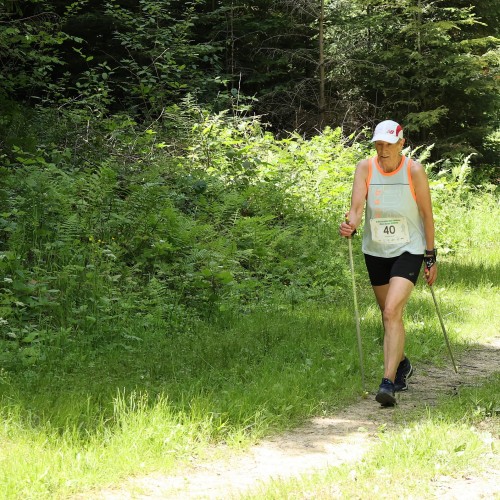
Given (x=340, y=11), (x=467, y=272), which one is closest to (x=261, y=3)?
(x=340, y=11)

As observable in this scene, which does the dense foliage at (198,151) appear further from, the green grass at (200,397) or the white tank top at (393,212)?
the white tank top at (393,212)

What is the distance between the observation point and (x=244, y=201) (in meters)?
13.5

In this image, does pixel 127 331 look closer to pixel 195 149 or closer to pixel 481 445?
pixel 481 445

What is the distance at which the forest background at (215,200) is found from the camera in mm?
6938

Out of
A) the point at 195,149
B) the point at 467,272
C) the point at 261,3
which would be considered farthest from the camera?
→ the point at 261,3

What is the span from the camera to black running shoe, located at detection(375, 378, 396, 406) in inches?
253

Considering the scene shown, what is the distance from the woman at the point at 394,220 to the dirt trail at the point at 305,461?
374 mm

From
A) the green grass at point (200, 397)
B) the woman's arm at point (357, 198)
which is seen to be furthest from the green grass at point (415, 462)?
the woman's arm at point (357, 198)

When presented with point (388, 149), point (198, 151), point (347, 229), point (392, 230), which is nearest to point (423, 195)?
point (392, 230)

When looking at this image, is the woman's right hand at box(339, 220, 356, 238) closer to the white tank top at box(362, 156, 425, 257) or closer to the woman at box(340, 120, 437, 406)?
the woman at box(340, 120, 437, 406)

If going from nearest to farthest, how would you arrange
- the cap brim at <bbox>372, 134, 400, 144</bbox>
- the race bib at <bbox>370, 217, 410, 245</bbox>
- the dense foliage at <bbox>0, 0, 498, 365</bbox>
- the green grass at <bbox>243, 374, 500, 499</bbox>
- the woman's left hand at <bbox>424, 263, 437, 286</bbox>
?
the green grass at <bbox>243, 374, 500, 499</bbox> → the cap brim at <bbox>372, 134, 400, 144</bbox> → the race bib at <bbox>370, 217, 410, 245</bbox> → the woman's left hand at <bbox>424, 263, 437, 286</bbox> → the dense foliage at <bbox>0, 0, 498, 365</bbox>

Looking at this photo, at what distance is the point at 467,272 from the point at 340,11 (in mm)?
10062

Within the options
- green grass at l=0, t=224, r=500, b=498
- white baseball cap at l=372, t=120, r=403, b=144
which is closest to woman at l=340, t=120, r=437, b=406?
white baseball cap at l=372, t=120, r=403, b=144

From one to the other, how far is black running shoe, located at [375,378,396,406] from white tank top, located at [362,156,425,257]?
114 centimetres
